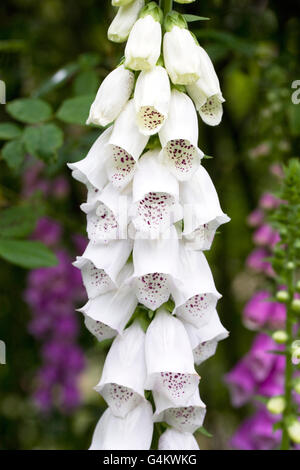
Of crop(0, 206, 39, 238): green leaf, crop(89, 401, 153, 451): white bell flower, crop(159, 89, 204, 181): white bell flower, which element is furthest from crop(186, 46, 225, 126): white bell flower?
crop(0, 206, 39, 238): green leaf

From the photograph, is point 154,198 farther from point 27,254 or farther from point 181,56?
point 27,254

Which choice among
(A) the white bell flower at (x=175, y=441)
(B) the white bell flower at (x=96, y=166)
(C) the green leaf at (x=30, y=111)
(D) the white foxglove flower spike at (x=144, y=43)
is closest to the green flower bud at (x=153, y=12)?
(D) the white foxglove flower spike at (x=144, y=43)

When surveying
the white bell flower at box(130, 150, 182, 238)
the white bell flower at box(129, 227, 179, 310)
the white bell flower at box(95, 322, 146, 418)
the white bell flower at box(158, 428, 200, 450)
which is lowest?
the white bell flower at box(158, 428, 200, 450)

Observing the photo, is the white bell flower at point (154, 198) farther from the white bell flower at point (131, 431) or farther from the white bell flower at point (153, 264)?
the white bell flower at point (131, 431)

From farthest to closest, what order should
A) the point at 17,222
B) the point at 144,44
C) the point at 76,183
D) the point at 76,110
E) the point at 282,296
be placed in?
the point at 76,183, the point at 17,222, the point at 76,110, the point at 282,296, the point at 144,44

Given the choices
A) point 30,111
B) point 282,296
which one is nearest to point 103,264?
point 282,296

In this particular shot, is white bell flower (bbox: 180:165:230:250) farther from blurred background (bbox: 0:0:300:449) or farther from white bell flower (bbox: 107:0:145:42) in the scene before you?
blurred background (bbox: 0:0:300:449)
